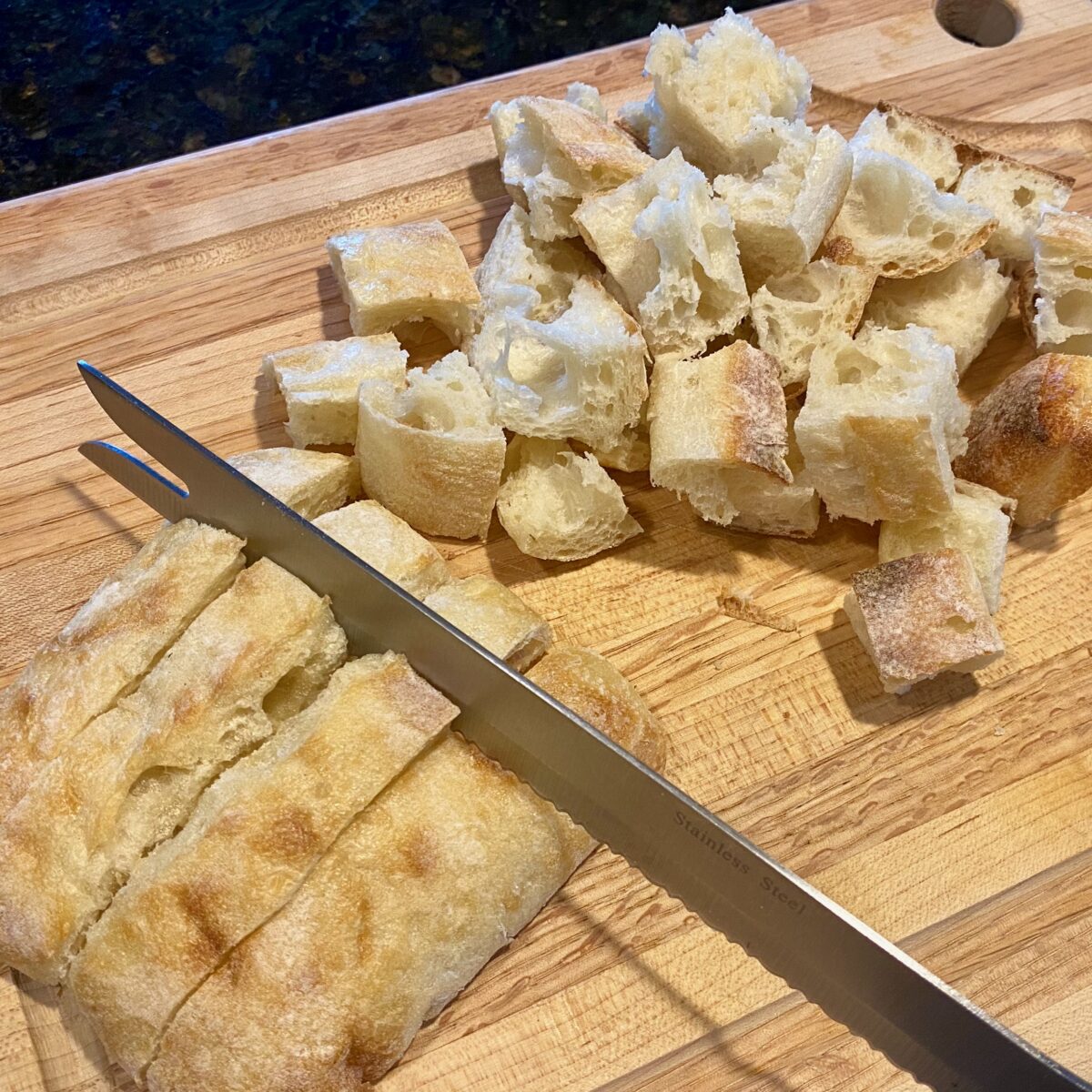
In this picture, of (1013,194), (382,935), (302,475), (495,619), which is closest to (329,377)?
(302,475)

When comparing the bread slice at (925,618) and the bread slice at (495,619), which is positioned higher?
the bread slice at (495,619)

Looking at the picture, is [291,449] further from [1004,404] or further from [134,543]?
[1004,404]

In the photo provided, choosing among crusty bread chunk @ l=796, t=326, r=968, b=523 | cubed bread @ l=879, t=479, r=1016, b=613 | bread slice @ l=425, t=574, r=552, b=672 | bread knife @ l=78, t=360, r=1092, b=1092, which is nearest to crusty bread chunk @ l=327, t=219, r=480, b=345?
bread knife @ l=78, t=360, r=1092, b=1092

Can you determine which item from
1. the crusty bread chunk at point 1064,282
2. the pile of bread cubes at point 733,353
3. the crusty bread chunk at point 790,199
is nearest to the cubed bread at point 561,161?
the pile of bread cubes at point 733,353

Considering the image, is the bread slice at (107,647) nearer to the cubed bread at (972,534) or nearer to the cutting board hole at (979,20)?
the cubed bread at (972,534)

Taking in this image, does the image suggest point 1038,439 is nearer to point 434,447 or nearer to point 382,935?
point 434,447

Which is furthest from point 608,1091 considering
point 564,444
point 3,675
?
point 3,675

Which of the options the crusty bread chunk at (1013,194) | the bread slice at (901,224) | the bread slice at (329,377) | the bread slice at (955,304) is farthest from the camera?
the crusty bread chunk at (1013,194)
